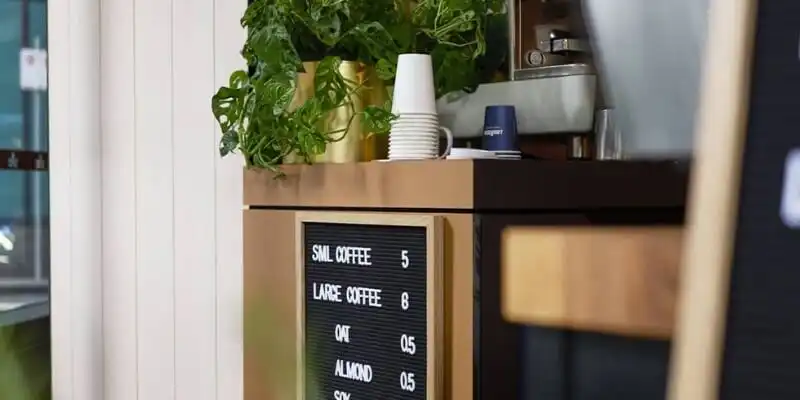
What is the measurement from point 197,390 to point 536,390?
37.5 inches

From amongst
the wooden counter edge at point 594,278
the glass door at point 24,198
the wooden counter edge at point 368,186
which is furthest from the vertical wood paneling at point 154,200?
the wooden counter edge at point 594,278

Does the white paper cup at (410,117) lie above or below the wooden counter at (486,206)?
above

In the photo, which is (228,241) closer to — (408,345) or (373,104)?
(373,104)

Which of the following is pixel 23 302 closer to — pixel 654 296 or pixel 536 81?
pixel 536 81

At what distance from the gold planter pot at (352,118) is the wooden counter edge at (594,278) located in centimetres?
33

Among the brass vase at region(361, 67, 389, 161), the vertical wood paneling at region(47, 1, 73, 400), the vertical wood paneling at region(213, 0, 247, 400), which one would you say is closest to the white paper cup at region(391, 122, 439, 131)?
the brass vase at region(361, 67, 389, 161)

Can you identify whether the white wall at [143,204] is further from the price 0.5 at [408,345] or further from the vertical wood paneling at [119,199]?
the price 0.5 at [408,345]

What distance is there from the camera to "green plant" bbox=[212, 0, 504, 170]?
1.25 metres

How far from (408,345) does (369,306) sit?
86mm

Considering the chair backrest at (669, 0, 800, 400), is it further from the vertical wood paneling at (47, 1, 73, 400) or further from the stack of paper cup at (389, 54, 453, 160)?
the vertical wood paneling at (47, 1, 73, 400)

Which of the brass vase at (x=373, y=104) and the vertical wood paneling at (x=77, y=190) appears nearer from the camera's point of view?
the brass vase at (x=373, y=104)

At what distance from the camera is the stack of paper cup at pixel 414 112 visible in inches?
47.0

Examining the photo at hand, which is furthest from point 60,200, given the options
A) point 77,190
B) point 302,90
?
point 302,90

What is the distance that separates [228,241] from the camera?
176 centimetres
